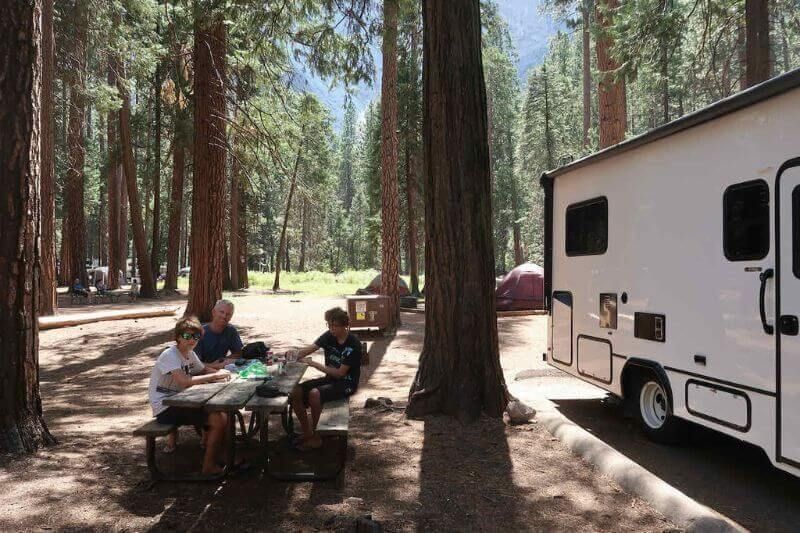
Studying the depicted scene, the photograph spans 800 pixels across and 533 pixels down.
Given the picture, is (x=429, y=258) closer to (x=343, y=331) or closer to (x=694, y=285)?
(x=343, y=331)

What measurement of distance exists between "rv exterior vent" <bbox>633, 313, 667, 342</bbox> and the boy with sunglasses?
379 centimetres

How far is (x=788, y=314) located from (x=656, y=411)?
7.17 feet

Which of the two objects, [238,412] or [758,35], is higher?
[758,35]

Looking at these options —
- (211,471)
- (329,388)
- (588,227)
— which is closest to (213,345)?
(329,388)

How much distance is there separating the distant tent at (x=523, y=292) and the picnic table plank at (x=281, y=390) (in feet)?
49.0

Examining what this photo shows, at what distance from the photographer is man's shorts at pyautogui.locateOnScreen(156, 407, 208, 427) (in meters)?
4.50

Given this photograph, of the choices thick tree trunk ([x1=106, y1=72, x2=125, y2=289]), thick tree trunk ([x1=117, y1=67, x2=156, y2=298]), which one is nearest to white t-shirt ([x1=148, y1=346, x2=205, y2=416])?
thick tree trunk ([x1=117, y1=67, x2=156, y2=298])

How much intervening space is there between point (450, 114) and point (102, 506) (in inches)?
177

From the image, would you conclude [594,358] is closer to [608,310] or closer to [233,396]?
[608,310]

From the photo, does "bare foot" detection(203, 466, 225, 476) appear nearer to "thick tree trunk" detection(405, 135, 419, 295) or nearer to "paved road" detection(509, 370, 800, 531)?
"paved road" detection(509, 370, 800, 531)

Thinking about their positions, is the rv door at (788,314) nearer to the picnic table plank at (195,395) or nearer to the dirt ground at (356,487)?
the dirt ground at (356,487)

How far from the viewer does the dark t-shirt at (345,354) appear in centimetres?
545

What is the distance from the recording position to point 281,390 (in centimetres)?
456

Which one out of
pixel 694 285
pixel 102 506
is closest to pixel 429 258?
pixel 694 285
